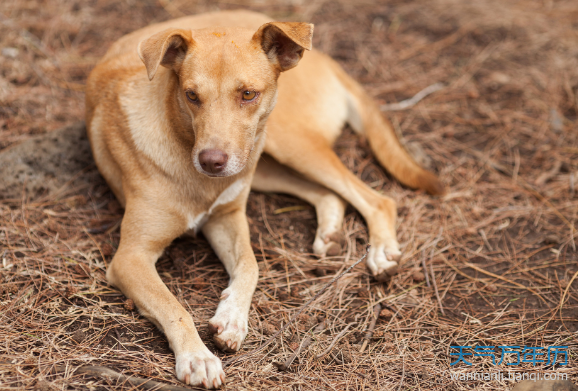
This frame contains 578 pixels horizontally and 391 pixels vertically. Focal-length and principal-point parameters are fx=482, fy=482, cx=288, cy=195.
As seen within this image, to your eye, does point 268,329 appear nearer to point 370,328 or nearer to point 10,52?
point 370,328

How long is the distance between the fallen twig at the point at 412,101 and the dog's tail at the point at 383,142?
64cm

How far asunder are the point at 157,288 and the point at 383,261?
1480 mm

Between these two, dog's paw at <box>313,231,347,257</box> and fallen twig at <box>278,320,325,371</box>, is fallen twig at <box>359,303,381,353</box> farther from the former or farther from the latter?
dog's paw at <box>313,231,347,257</box>

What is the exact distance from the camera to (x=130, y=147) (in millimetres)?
3066

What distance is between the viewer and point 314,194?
12.8 feet

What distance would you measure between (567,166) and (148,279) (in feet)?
11.8

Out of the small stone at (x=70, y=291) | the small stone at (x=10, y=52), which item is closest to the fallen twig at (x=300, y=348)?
the small stone at (x=70, y=291)

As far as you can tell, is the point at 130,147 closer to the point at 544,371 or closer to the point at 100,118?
the point at 100,118

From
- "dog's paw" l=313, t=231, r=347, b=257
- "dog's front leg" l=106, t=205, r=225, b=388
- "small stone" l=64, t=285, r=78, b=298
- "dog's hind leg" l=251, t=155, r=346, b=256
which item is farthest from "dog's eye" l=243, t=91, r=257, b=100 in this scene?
"small stone" l=64, t=285, r=78, b=298

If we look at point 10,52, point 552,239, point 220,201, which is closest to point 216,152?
point 220,201

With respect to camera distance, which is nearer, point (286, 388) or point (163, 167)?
point (286, 388)

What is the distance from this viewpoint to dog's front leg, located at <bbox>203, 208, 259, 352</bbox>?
2.64 metres

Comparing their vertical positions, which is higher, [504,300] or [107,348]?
[107,348]

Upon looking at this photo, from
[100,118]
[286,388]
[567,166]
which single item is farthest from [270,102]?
[567,166]
